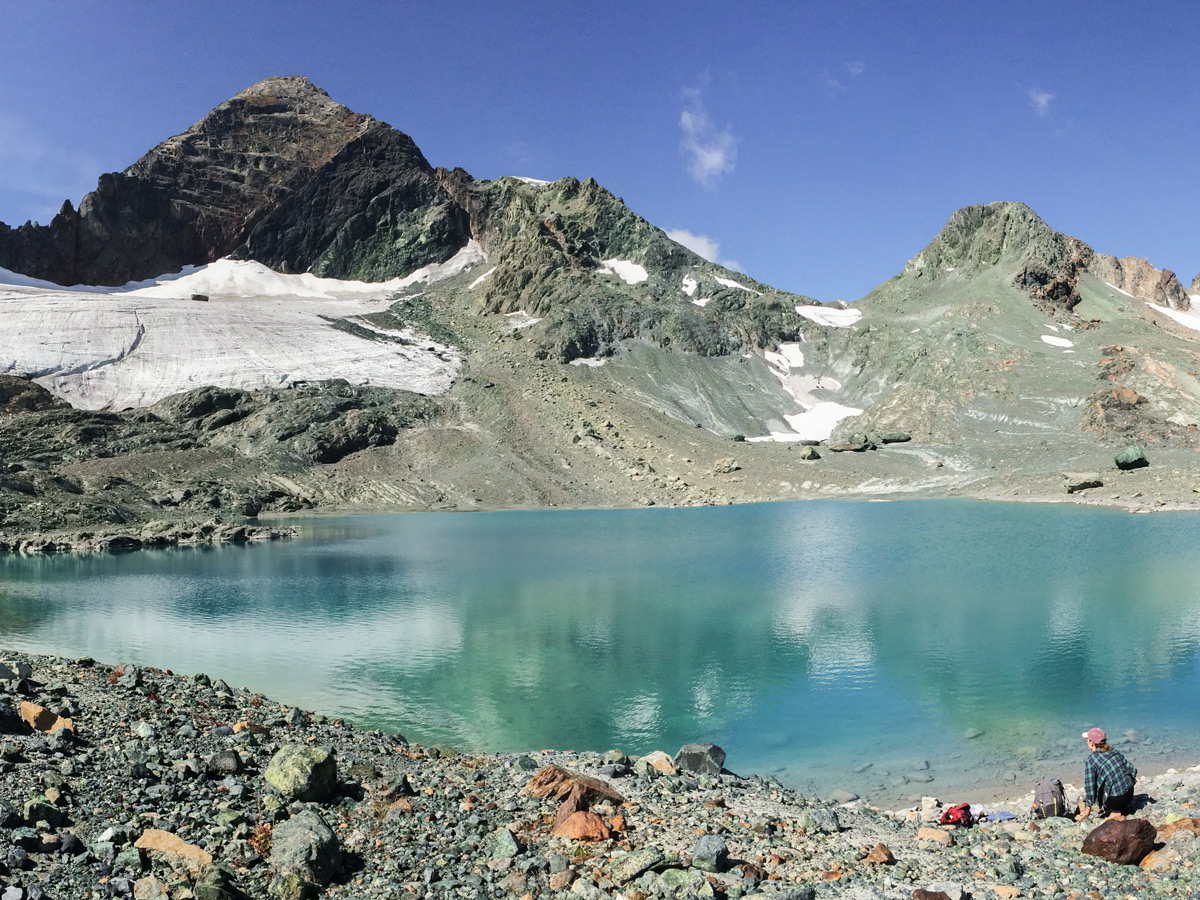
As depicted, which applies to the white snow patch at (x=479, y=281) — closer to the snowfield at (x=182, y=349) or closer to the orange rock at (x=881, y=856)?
the snowfield at (x=182, y=349)

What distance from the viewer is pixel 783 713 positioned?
16.0 meters

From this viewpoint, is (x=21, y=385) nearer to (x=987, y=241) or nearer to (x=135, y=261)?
(x=135, y=261)

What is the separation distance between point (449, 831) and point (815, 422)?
82.2 m

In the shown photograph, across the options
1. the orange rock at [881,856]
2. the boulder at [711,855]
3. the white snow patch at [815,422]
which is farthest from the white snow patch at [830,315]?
the boulder at [711,855]

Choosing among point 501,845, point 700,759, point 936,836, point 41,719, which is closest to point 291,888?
point 501,845

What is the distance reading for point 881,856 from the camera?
8.68 meters

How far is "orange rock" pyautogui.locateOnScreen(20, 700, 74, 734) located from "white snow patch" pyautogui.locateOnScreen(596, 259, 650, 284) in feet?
360

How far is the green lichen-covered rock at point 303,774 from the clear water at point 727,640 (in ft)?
16.6

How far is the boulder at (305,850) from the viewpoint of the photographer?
25.0 feet

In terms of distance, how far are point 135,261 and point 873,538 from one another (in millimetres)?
153578

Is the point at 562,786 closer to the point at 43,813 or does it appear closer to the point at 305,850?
the point at 305,850

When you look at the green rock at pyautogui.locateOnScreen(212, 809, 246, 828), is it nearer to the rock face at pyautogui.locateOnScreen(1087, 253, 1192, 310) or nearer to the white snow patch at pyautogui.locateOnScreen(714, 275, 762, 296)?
the white snow patch at pyautogui.locateOnScreen(714, 275, 762, 296)

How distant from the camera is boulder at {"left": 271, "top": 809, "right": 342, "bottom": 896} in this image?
25.0 ft

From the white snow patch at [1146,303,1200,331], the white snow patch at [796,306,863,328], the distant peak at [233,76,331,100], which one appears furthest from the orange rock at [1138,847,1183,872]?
the distant peak at [233,76,331,100]
